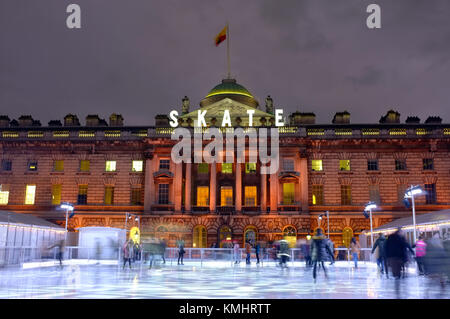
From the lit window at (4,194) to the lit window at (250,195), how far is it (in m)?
30.9

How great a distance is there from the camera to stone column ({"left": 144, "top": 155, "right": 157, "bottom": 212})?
55562 millimetres

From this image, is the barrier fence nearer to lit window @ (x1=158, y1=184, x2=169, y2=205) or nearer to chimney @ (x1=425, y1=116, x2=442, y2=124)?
lit window @ (x1=158, y1=184, x2=169, y2=205)

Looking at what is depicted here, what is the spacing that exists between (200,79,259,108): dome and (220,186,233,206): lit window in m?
18.8

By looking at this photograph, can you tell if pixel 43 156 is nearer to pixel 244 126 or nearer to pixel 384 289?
pixel 244 126

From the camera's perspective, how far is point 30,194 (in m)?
57.6

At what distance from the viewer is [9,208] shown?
56.6 meters

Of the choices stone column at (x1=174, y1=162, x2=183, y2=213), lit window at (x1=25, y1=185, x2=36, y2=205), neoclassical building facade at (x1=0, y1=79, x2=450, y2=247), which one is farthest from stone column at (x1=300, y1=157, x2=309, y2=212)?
lit window at (x1=25, y1=185, x2=36, y2=205)

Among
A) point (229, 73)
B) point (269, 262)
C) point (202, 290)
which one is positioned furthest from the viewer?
point (229, 73)

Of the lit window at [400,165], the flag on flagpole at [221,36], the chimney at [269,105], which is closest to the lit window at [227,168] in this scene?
the chimney at [269,105]

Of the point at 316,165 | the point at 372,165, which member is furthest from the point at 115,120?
the point at 372,165

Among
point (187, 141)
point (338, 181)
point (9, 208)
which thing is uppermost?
point (187, 141)

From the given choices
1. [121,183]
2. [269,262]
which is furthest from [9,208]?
[269,262]

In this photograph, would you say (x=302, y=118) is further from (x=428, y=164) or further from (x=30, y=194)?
(x=30, y=194)
